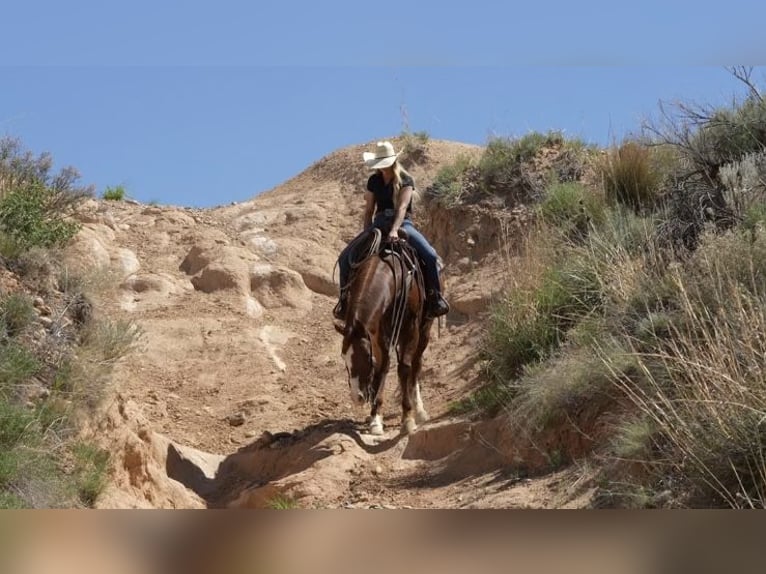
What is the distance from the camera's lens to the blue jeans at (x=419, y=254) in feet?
41.1

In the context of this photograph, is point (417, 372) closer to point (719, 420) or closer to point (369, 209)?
point (369, 209)

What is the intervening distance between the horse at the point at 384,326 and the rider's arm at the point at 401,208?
16 centimetres

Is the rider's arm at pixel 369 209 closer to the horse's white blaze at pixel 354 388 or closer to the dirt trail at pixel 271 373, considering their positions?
the horse's white blaze at pixel 354 388

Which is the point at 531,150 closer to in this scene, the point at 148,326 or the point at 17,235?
the point at 148,326

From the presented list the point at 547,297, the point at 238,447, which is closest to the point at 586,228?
the point at 547,297

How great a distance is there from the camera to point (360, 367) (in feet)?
36.6

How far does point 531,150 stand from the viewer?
60.7 feet

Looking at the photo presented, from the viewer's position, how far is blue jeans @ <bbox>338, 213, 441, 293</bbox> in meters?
12.5

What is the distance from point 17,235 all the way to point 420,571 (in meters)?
9.76

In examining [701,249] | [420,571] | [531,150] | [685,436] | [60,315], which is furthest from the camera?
[531,150]

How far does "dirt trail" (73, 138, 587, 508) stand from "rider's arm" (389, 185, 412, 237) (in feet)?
7.46

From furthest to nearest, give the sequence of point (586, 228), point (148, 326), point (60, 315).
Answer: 1. point (148, 326)
2. point (586, 228)
3. point (60, 315)

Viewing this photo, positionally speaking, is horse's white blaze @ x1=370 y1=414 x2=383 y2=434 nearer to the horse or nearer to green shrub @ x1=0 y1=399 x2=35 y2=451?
the horse

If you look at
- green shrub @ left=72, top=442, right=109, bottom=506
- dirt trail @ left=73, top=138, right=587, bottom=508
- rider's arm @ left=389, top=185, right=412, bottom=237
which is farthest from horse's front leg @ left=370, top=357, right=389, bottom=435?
green shrub @ left=72, top=442, right=109, bottom=506
